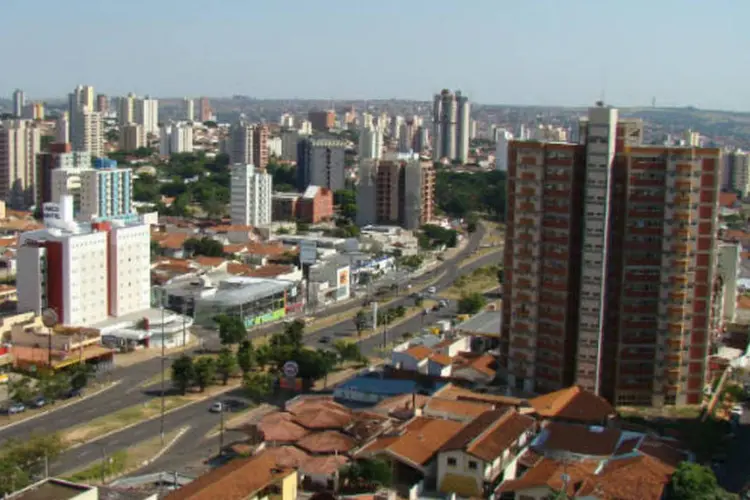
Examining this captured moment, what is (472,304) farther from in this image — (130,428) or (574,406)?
(130,428)

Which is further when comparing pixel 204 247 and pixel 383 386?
pixel 204 247

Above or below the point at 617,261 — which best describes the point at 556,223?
above

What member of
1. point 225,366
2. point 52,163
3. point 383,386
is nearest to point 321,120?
point 52,163

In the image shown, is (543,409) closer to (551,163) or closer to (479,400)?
(479,400)

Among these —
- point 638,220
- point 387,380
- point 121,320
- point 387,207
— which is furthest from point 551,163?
point 387,207

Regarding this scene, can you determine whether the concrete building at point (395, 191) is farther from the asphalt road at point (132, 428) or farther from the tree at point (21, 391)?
the tree at point (21, 391)

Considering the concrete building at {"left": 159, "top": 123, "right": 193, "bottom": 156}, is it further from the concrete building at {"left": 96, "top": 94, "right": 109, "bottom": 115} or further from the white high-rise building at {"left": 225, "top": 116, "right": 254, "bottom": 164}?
the concrete building at {"left": 96, "top": 94, "right": 109, "bottom": 115}
